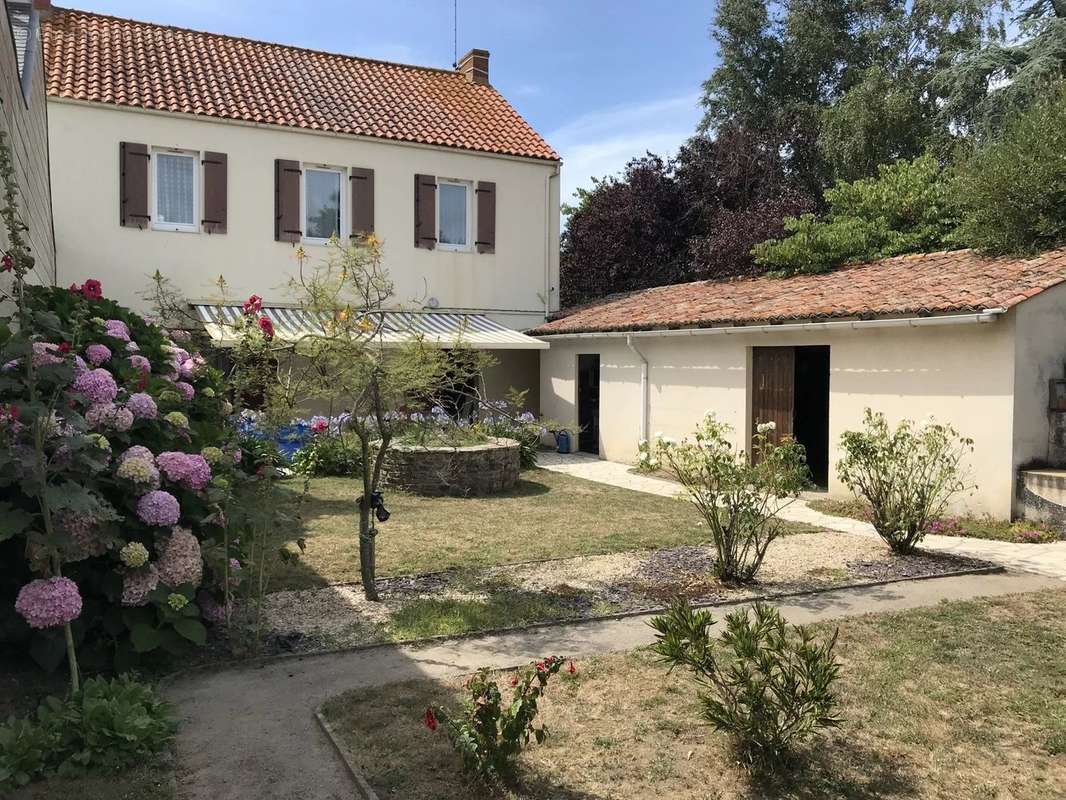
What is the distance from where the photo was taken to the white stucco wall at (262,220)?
21.5m

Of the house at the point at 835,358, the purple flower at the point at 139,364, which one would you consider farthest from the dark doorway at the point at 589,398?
the purple flower at the point at 139,364

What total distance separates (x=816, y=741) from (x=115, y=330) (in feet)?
23.0

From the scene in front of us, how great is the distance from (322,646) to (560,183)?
22.1 m

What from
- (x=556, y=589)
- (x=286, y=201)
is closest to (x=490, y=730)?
(x=556, y=589)

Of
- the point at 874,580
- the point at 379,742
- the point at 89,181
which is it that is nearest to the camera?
the point at 379,742

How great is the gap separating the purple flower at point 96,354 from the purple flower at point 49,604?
224 centimetres

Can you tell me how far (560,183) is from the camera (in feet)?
90.5

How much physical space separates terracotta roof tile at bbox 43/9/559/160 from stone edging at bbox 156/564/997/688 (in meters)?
19.3

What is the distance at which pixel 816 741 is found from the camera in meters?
5.77

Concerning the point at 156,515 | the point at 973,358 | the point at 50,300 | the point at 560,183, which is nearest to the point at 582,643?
the point at 156,515

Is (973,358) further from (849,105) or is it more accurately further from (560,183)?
(849,105)

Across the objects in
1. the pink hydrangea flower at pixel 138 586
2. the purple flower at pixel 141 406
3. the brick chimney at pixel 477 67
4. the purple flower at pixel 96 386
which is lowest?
the pink hydrangea flower at pixel 138 586

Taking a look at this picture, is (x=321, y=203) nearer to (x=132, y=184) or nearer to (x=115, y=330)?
(x=132, y=184)

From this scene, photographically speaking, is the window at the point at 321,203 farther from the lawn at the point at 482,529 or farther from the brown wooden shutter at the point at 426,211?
the lawn at the point at 482,529
